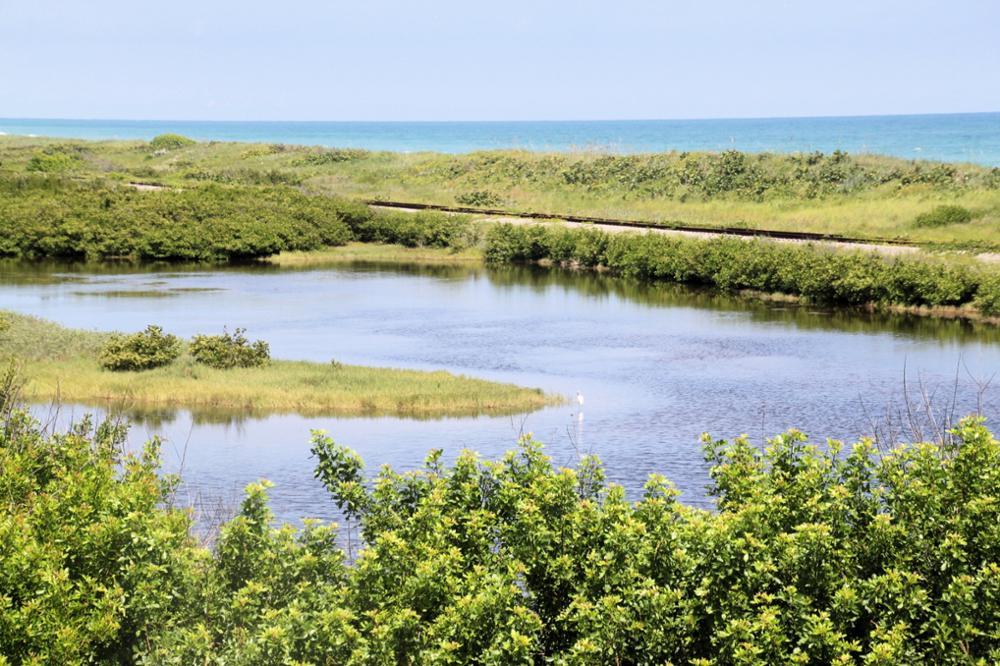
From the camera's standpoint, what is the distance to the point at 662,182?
127 m

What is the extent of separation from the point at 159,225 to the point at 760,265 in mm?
50149

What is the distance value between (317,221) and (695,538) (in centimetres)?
9641

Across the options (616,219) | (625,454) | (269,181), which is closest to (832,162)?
(616,219)

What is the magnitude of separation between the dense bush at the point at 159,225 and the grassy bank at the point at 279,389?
157 ft

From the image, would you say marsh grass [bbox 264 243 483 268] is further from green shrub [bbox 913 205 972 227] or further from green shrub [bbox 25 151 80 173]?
green shrub [bbox 25 151 80 173]

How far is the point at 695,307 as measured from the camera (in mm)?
79062

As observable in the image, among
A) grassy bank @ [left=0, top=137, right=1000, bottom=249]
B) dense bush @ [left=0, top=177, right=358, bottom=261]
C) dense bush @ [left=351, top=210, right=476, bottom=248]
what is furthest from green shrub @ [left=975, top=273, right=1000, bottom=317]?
dense bush @ [left=0, top=177, right=358, bottom=261]

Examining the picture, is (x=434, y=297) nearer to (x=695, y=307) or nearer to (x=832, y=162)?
(x=695, y=307)

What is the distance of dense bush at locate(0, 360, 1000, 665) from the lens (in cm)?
1719

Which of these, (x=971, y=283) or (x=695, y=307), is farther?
(x=695, y=307)

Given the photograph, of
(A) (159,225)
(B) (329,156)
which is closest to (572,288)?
(A) (159,225)

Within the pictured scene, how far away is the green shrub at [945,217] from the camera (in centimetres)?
9294

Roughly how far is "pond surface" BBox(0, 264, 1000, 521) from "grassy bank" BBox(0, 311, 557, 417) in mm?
1501

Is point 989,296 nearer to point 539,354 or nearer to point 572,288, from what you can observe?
point 539,354
